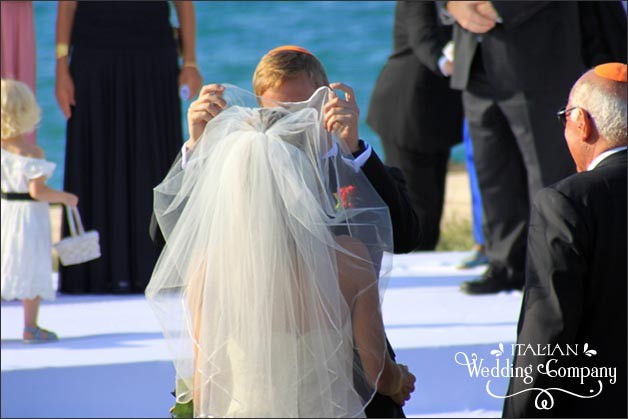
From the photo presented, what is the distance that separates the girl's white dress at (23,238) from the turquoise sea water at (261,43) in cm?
1120

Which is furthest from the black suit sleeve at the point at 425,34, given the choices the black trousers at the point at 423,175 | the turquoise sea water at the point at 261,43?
the turquoise sea water at the point at 261,43

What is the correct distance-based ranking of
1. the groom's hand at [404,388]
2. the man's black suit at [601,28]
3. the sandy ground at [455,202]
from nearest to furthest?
the groom's hand at [404,388] → the man's black suit at [601,28] → the sandy ground at [455,202]

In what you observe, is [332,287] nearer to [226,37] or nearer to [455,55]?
[455,55]

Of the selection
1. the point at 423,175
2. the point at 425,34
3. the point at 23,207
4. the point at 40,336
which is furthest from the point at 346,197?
the point at 423,175

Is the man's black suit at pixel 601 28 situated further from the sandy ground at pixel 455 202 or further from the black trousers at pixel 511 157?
the sandy ground at pixel 455 202

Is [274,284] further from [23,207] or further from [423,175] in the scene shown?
[423,175]

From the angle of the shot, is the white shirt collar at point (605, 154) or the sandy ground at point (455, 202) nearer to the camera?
the white shirt collar at point (605, 154)

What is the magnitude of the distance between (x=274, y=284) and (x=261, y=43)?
15.4 metres

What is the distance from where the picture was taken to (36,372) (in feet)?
15.0

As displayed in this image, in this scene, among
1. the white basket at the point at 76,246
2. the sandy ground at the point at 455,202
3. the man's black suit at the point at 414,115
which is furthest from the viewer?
the sandy ground at the point at 455,202

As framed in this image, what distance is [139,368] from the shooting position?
459cm

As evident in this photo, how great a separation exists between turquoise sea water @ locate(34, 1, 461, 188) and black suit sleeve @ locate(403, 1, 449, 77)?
9992mm

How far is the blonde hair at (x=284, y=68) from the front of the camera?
291cm

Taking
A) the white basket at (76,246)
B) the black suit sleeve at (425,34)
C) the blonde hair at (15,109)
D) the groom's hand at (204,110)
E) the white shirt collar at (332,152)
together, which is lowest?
the white basket at (76,246)
